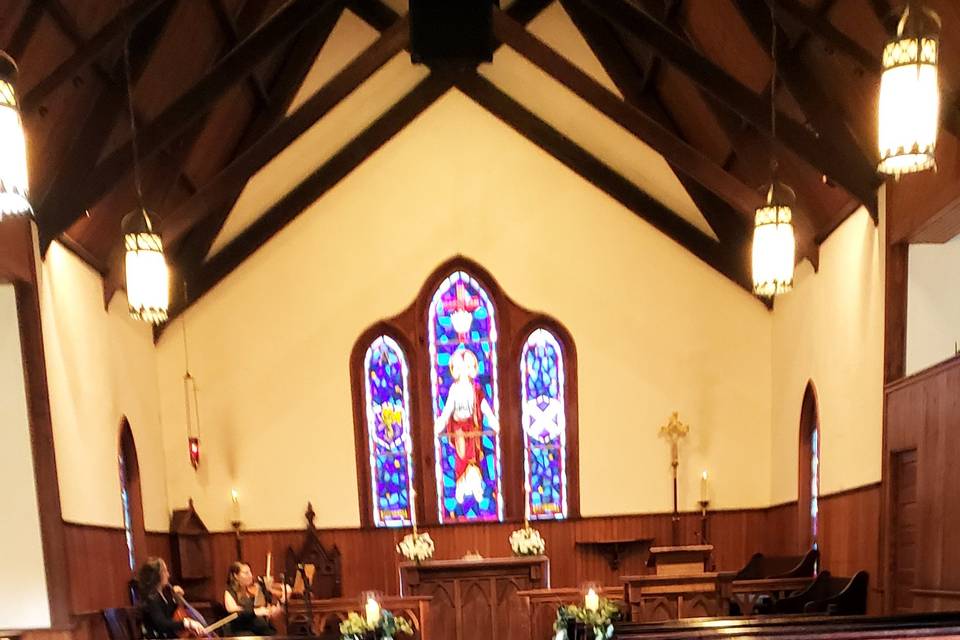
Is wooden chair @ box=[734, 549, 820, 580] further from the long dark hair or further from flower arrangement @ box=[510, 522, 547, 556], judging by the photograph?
the long dark hair

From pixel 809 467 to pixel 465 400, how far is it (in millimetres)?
3690

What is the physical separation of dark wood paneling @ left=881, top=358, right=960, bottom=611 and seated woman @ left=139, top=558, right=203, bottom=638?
16.6 ft

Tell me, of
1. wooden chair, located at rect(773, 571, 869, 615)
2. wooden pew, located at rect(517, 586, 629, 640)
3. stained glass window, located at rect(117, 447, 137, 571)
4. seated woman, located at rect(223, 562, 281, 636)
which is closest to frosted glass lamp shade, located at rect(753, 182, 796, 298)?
wooden chair, located at rect(773, 571, 869, 615)

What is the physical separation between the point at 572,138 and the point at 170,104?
175 inches

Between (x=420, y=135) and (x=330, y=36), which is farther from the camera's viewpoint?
(x=420, y=135)

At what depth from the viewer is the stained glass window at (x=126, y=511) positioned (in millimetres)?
7305

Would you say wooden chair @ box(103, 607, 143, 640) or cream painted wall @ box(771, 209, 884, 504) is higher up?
cream painted wall @ box(771, 209, 884, 504)

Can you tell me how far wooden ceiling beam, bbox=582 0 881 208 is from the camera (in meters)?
5.99

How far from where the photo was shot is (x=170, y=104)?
232 inches

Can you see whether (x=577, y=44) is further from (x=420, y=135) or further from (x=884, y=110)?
(x=884, y=110)

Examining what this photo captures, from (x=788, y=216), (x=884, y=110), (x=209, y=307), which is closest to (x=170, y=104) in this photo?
(x=209, y=307)

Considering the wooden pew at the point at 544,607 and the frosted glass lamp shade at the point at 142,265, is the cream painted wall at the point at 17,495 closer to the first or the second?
the frosted glass lamp shade at the point at 142,265

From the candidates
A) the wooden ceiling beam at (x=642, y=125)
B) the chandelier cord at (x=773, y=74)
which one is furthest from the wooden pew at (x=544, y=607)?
the chandelier cord at (x=773, y=74)

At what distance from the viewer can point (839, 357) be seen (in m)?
7.01
